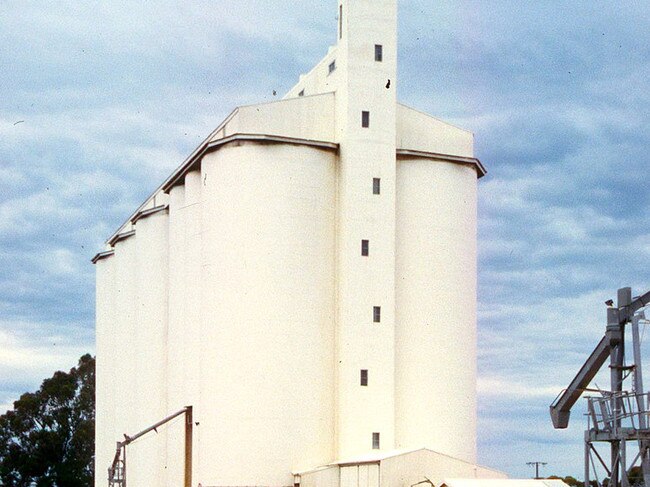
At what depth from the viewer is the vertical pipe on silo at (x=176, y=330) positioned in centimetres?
6247

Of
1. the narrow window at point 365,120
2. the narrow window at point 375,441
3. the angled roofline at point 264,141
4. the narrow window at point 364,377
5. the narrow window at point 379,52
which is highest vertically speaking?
the narrow window at point 379,52

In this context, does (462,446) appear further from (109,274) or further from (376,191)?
(109,274)

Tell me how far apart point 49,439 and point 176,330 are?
45.8m

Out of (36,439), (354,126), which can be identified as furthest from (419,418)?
(36,439)

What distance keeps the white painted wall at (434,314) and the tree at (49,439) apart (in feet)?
177

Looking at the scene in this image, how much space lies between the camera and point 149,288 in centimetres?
6994

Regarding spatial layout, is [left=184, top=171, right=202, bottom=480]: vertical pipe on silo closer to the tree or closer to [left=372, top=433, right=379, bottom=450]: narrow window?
[left=372, top=433, right=379, bottom=450]: narrow window

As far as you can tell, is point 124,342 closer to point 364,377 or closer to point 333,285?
point 333,285

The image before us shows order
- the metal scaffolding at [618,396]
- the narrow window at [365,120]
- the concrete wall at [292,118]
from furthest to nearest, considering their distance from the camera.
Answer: the concrete wall at [292,118]
the narrow window at [365,120]
the metal scaffolding at [618,396]

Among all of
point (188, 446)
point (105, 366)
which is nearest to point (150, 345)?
point (188, 446)

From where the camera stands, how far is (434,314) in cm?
5938

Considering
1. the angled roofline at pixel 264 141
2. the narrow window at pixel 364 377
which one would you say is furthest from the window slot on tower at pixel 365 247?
the narrow window at pixel 364 377

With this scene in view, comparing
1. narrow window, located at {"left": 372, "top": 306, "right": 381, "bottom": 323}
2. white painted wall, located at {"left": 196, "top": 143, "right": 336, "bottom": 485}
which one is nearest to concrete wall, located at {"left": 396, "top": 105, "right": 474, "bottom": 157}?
white painted wall, located at {"left": 196, "top": 143, "right": 336, "bottom": 485}

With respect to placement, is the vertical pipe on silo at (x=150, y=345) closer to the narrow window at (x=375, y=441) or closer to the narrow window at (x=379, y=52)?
the narrow window at (x=375, y=441)
